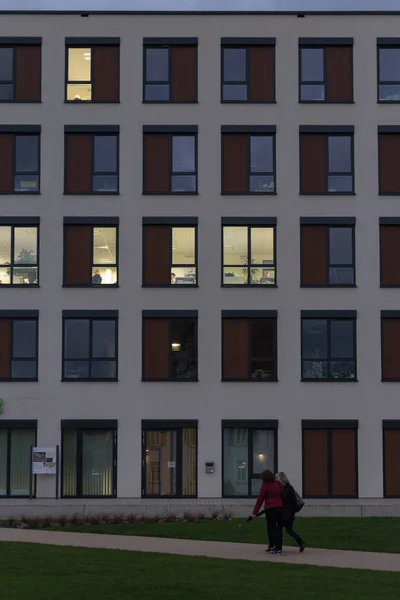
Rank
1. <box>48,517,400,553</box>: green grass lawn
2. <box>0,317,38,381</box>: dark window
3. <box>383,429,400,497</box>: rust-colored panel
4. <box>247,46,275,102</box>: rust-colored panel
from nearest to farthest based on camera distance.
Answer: <box>48,517,400,553</box>: green grass lawn < <box>383,429,400,497</box>: rust-colored panel < <box>0,317,38,381</box>: dark window < <box>247,46,275,102</box>: rust-colored panel

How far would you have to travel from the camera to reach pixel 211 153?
34844mm

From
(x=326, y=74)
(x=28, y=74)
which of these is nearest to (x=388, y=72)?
(x=326, y=74)

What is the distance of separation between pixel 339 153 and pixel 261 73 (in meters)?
4.01

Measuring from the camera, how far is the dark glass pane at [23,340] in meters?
34.0

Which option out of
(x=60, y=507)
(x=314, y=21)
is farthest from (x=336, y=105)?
(x=60, y=507)

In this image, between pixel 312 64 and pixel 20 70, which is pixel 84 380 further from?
pixel 312 64

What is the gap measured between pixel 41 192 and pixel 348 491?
14866mm

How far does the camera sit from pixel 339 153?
35.0 metres

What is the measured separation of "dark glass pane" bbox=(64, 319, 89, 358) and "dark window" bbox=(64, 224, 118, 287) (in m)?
1.37

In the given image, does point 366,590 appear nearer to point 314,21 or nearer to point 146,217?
point 146,217

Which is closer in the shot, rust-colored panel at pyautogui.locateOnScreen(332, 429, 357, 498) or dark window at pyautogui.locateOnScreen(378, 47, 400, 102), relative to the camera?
rust-colored panel at pyautogui.locateOnScreen(332, 429, 357, 498)

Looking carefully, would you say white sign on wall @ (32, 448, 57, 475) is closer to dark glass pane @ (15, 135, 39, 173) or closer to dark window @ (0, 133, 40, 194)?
dark window @ (0, 133, 40, 194)

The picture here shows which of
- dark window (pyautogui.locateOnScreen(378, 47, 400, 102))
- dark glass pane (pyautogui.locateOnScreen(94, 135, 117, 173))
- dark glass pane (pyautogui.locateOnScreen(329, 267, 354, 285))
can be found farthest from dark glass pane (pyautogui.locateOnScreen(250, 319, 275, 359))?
dark window (pyautogui.locateOnScreen(378, 47, 400, 102))

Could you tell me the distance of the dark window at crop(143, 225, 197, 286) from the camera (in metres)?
34.4
